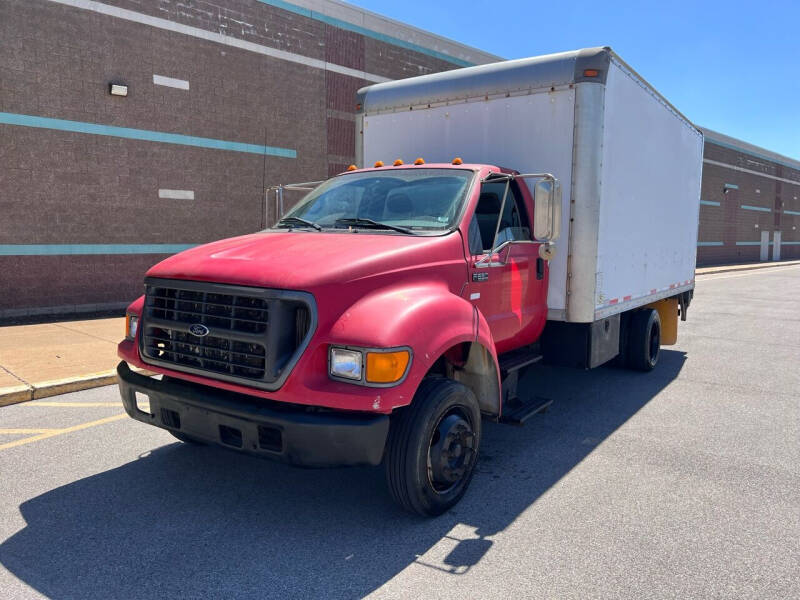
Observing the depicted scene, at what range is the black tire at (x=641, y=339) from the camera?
756cm

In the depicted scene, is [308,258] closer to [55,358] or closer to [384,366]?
[384,366]

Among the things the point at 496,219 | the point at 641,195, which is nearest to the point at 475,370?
the point at 496,219

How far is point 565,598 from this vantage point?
292 cm

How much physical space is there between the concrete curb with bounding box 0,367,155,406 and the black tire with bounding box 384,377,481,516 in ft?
15.1

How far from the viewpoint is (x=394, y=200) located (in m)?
4.61

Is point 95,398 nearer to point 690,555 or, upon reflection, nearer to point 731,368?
point 690,555

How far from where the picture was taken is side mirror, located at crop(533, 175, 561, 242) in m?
4.34

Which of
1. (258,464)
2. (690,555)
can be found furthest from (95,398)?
(690,555)

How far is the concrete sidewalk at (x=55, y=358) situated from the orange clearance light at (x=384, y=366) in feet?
15.8

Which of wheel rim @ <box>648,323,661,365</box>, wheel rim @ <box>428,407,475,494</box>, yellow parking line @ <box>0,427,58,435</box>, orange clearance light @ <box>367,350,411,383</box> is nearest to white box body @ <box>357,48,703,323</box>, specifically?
wheel rim @ <box>648,323,661,365</box>

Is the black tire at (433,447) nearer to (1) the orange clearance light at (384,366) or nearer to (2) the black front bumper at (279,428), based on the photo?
(2) the black front bumper at (279,428)

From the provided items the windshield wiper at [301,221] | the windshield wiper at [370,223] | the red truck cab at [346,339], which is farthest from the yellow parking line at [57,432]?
the windshield wiper at [370,223]

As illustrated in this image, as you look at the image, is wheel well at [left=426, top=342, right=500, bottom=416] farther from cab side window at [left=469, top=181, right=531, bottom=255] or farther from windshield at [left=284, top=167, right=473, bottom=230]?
windshield at [left=284, top=167, right=473, bottom=230]

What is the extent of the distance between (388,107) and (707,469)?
446 centimetres
